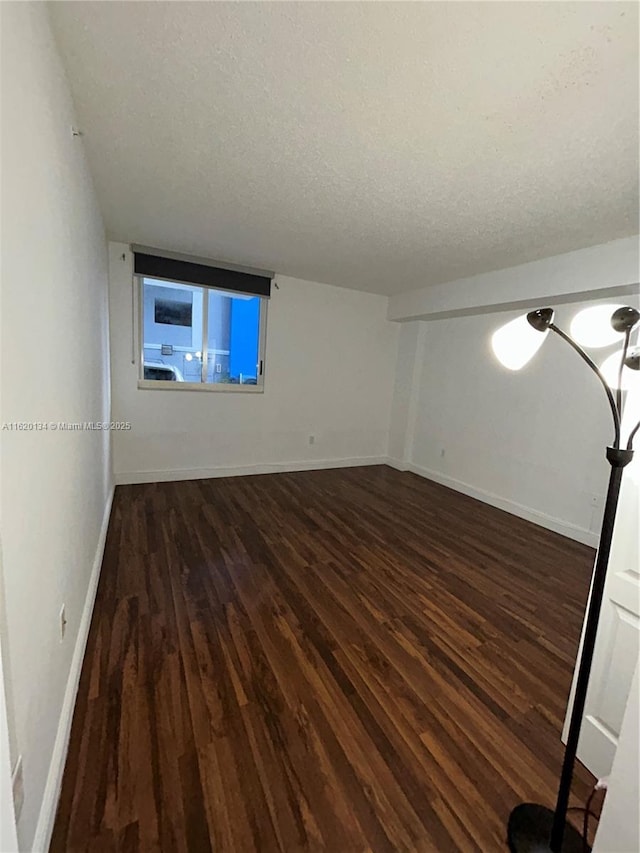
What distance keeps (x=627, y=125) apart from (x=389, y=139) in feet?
3.32

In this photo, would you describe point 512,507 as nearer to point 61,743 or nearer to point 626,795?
point 626,795

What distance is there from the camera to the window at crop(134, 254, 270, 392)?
402 cm

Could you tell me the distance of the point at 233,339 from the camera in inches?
178

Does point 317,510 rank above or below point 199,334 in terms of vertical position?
below

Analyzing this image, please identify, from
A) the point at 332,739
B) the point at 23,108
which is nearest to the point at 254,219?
the point at 23,108

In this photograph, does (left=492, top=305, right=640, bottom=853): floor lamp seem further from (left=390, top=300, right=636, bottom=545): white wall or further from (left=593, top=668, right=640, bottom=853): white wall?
(left=390, top=300, right=636, bottom=545): white wall

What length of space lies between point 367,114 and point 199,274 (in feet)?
9.51

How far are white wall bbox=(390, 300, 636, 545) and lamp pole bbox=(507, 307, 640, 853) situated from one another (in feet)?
8.92

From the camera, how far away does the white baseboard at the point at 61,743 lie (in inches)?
40.5

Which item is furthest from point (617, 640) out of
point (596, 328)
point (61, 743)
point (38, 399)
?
point (38, 399)

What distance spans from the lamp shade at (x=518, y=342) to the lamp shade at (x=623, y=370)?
224 millimetres

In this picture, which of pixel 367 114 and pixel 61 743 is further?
pixel 367 114

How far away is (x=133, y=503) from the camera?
360 cm

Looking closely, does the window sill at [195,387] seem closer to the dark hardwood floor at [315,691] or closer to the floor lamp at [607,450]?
the dark hardwood floor at [315,691]
